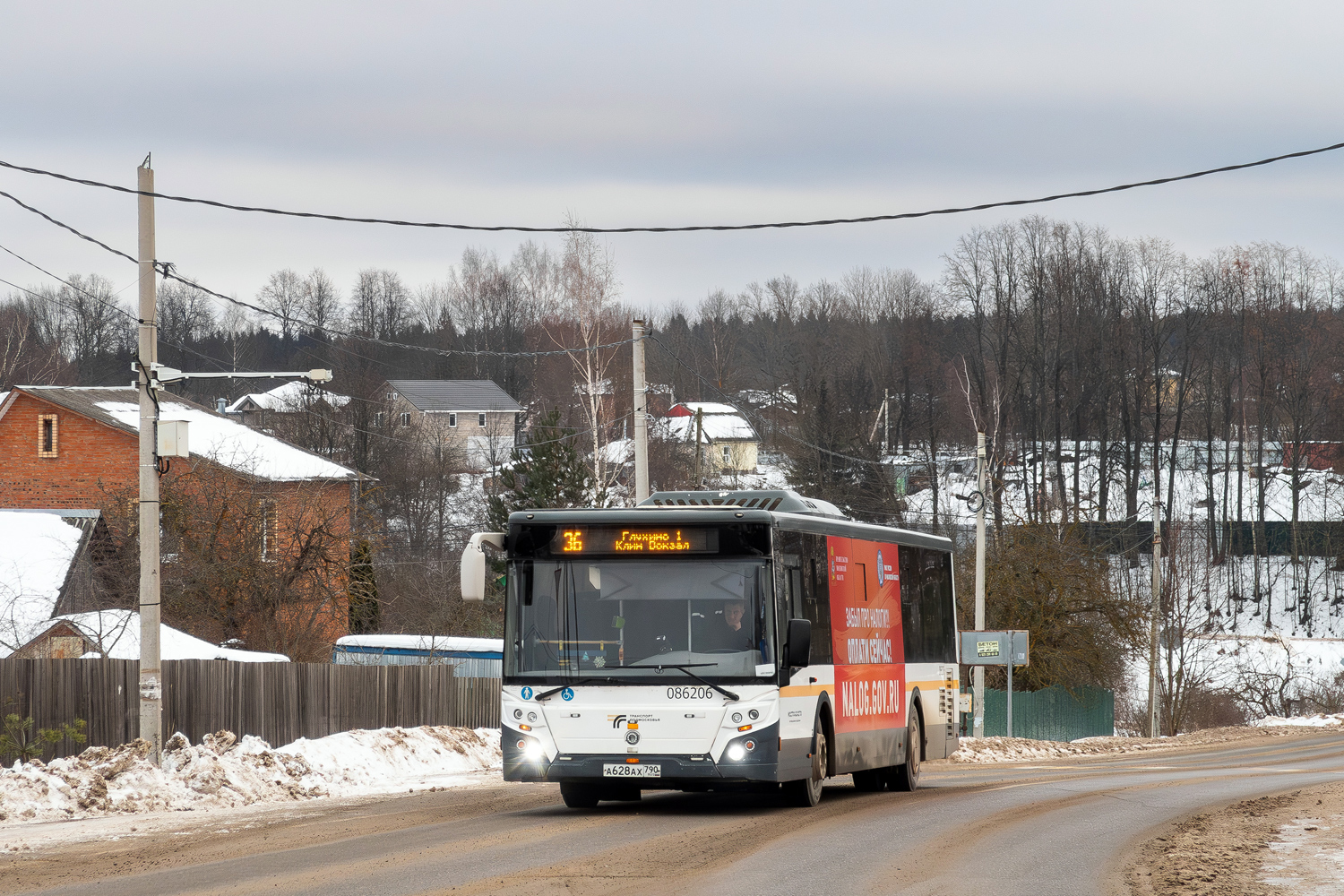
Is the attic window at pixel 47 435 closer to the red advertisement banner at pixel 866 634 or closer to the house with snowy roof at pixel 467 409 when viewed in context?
the red advertisement banner at pixel 866 634

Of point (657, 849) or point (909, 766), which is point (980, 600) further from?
point (657, 849)

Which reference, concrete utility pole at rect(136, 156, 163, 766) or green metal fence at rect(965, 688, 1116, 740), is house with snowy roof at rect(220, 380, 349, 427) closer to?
green metal fence at rect(965, 688, 1116, 740)

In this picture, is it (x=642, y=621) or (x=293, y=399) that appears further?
(x=293, y=399)

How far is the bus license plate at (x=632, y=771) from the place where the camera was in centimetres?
1353

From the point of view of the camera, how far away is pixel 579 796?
14977 mm

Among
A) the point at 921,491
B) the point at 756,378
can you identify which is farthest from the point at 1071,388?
the point at 756,378

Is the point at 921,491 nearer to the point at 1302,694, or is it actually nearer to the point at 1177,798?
the point at 1302,694

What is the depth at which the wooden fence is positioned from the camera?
20516 mm

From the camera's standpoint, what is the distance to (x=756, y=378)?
104 metres

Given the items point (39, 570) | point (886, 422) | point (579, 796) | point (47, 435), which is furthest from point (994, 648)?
point (886, 422)

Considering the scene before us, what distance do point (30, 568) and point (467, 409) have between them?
8141 cm

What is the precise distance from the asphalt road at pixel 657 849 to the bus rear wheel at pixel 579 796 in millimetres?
193

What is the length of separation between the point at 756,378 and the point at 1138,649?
58.0 metres

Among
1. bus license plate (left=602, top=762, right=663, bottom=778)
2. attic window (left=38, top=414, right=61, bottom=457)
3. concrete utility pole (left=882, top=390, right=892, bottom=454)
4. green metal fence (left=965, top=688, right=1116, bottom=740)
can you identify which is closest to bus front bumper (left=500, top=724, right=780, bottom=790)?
bus license plate (left=602, top=762, right=663, bottom=778)
